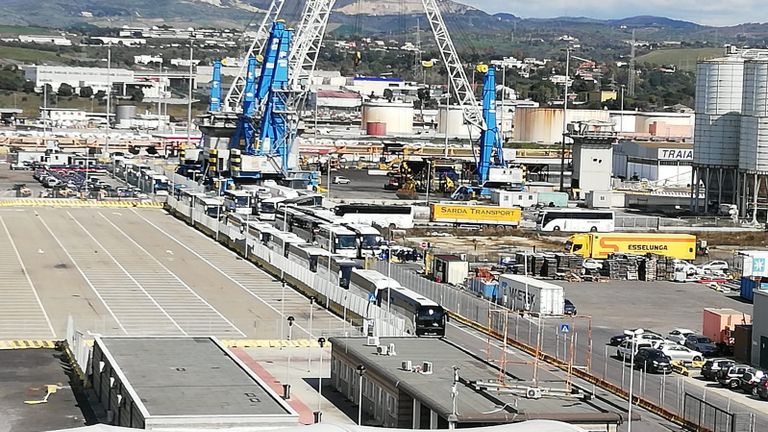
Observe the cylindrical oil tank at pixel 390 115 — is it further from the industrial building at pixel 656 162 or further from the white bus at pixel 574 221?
the white bus at pixel 574 221

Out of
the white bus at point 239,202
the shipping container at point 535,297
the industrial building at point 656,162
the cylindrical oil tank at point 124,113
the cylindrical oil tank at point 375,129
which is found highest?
the cylindrical oil tank at point 124,113

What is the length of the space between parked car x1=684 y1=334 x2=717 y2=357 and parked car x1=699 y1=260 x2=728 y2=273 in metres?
11.8

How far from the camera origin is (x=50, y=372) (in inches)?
859

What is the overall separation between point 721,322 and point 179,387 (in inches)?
497

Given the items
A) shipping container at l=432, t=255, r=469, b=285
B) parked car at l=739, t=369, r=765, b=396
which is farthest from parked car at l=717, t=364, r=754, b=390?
shipping container at l=432, t=255, r=469, b=285

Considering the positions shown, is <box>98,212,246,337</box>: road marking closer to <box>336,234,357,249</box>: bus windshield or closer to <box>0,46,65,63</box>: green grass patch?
<box>336,234,357,249</box>: bus windshield

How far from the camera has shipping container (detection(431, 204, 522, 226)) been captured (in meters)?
49.1

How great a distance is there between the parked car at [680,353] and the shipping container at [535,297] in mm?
4909

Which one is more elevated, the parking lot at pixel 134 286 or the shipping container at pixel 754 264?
the shipping container at pixel 754 264

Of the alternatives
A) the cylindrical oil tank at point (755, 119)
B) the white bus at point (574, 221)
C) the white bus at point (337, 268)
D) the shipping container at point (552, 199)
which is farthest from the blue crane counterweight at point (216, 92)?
the white bus at point (337, 268)

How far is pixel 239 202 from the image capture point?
49031mm

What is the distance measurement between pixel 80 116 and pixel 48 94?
69.0 feet

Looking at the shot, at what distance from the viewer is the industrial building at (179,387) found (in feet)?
54.1

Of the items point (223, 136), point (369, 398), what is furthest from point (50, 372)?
point (223, 136)
